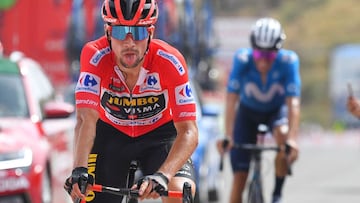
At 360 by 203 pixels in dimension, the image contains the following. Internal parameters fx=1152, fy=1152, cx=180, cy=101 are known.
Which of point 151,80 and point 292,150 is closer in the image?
point 151,80

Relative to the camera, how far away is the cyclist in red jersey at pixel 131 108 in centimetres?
654

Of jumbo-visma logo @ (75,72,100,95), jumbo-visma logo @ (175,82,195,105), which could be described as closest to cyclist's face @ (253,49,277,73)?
jumbo-visma logo @ (175,82,195,105)

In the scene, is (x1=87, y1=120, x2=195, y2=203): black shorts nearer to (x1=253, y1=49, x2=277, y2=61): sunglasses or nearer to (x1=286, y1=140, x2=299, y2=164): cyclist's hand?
(x1=286, y1=140, x2=299, y2=164): cyclist's hand

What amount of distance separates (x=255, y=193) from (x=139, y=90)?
347cm

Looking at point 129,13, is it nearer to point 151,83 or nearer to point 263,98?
point 151,83

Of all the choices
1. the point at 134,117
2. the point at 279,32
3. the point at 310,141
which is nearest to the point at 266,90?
the point at 279,32

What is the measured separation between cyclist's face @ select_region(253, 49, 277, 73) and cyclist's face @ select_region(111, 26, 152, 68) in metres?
3.58

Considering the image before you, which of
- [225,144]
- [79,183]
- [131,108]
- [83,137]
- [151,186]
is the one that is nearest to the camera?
[151,186]

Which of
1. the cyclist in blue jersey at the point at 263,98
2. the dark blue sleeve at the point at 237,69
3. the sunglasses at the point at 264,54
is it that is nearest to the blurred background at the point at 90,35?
the cyclist in blue jersey at the point at 263,98

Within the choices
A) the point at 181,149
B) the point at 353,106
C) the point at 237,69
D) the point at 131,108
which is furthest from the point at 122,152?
the point at 237,69

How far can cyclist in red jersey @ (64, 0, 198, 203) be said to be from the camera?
21.4ft

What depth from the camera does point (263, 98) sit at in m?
10.4

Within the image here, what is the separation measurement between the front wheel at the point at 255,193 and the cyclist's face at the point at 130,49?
3.82 m

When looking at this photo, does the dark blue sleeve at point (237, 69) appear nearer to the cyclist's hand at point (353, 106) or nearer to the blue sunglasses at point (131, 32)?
the cyclist's hand at point (353, 106)
